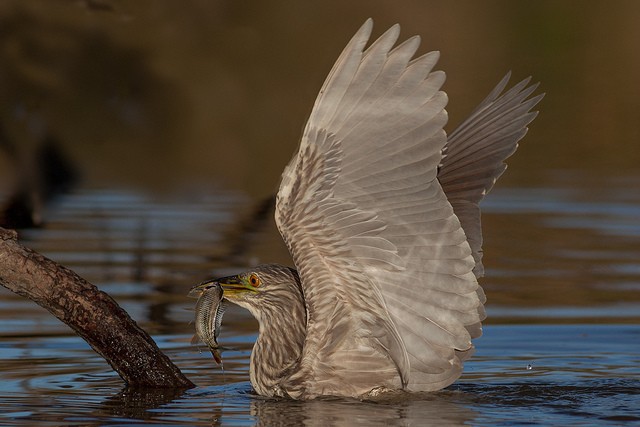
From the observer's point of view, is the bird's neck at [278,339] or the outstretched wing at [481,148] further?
the outstretched wing at [481,148]

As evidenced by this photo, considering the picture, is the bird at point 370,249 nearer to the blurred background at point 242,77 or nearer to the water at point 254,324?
the water at point 254,324

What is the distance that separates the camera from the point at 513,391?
303 inches

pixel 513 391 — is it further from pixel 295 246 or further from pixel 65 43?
pixel 65 43

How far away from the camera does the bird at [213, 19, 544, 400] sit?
6582 mm

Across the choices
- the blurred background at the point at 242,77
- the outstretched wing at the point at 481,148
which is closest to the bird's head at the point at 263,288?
the outstretched wing at the point at 481,148

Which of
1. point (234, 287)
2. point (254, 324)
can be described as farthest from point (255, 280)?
point (254, 324)

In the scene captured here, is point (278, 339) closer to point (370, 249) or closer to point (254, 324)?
point (370, 249)

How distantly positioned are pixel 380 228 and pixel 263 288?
3.37 ft

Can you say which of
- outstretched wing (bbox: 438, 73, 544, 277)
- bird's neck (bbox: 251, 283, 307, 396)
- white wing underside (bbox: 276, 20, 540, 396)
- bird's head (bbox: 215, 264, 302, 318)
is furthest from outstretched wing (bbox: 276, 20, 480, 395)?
outstretched wing (bbox: 438, 73, 544, 277)

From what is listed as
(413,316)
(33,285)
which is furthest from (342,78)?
(33,285)

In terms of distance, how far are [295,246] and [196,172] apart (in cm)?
1211

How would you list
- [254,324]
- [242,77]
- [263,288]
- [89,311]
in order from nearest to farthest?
[89,311] → [263,288] → [254,324] → [242,77]

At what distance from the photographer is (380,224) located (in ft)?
22.3

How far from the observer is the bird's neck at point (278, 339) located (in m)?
7.57
